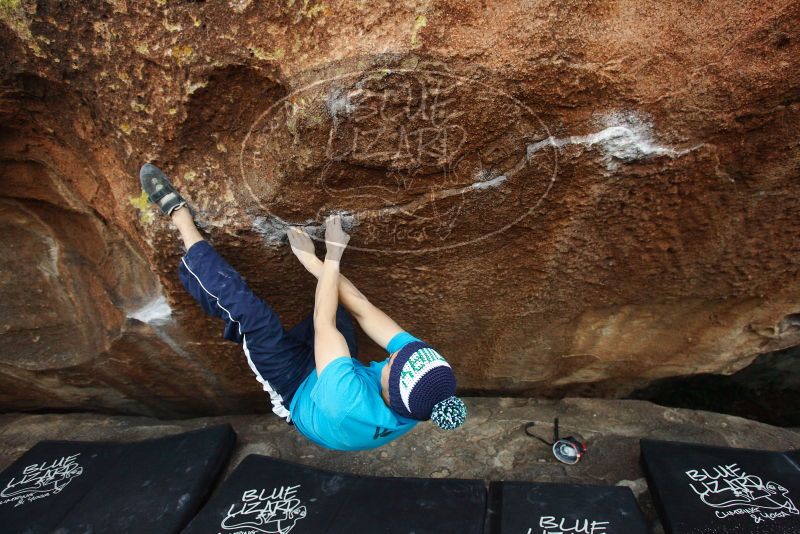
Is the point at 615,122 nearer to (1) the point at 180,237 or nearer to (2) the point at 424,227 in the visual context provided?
(2) the point at 424,227

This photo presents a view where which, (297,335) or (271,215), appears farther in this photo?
(297,335)

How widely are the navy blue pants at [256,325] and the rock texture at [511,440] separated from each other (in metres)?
0.73

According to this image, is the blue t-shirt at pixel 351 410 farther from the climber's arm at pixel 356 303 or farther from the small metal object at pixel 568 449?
the small metal object at pixel 568 449

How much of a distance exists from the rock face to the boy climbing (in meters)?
0.10

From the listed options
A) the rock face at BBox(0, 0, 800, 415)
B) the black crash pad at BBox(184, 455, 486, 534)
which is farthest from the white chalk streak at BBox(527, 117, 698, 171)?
the black crash pad at BBox(184, 455, 486, 534)

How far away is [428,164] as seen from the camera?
166cm

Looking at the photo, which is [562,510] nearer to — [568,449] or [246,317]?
[568,449]

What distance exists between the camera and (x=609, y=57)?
1.47m

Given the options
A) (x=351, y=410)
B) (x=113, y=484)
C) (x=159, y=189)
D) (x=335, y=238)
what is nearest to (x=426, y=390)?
(x=351, y=410)

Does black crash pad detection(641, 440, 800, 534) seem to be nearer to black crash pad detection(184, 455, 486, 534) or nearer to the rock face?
the rock face

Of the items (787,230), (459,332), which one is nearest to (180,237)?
(459,332)

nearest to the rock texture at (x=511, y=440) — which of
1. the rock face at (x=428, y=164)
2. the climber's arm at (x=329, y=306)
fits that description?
the rock face at (x=428, y=164)

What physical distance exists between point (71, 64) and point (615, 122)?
5.43 feet

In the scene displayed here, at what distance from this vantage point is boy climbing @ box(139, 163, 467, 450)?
1600 mm
